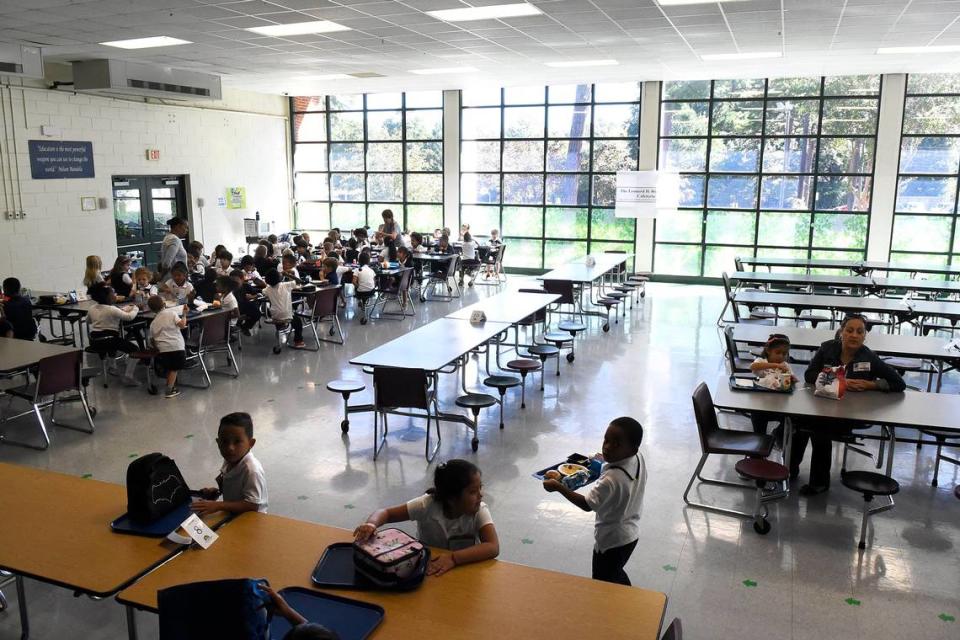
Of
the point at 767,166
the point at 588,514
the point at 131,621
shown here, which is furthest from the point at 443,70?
the point at 131,621

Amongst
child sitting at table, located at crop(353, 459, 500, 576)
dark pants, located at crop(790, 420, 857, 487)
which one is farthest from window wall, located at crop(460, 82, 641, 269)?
child sitting at table, located at crop(353, 459, 500, 576)

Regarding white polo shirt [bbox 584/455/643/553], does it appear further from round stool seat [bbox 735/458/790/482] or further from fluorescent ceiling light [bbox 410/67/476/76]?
fluorescent ceiling light [bbox 410/67/476/76]

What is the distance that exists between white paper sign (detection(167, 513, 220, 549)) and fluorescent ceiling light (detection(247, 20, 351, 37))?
21.5 feet

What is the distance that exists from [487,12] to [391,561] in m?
6.55

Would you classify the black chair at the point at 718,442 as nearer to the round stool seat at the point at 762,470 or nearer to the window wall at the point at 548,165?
the round stool seat at the point at 762,470

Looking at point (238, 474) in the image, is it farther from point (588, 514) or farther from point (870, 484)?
point (870, 484)

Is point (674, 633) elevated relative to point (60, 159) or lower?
lower

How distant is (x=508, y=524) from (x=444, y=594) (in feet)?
6.93

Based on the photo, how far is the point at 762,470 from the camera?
14.4 ft

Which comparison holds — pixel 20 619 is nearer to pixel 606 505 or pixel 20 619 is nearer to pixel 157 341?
pixel 606 505

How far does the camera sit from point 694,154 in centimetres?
1441

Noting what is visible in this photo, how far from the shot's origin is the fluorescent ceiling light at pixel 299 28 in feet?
26.9

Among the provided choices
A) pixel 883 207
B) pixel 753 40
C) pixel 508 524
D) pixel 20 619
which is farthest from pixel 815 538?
pixel 883 207

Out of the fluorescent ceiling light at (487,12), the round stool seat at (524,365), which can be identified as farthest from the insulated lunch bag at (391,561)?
the fluorescent ceiling light at (487,12)
